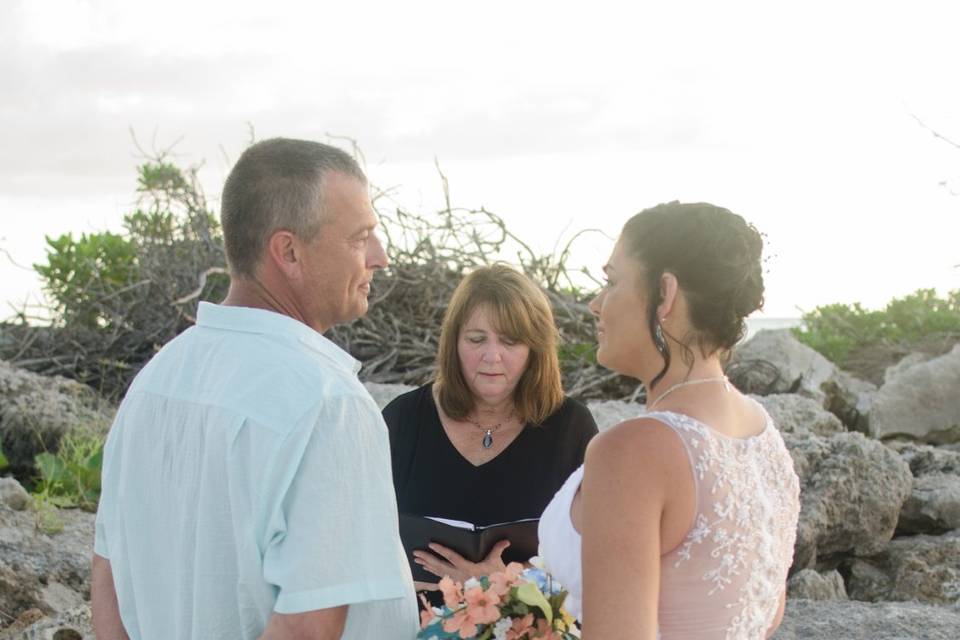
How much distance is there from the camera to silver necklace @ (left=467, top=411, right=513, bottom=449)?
16.3 ft

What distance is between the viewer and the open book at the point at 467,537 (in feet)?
14.9

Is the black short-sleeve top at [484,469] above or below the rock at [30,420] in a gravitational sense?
above

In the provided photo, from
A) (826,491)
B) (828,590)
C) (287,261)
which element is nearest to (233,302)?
(287,261)

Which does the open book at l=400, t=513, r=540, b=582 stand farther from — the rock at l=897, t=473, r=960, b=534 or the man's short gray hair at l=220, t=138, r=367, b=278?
the rock at l=897, t=473, r=960, b=534

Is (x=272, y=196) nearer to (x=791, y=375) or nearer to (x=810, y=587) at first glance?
(x=810, y=587)

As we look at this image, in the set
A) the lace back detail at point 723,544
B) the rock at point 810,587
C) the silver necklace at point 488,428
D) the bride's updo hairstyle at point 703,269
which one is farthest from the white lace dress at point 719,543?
the rock at point 810,587

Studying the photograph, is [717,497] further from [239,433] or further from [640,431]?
[239,433]

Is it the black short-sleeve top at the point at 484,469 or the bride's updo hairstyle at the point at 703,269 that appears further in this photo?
the black short-sleeve top at the point at 484,469

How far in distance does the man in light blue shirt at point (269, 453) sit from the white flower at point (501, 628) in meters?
0.30

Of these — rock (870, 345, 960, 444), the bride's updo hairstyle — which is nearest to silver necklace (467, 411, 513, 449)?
the bride's updo hairstyle

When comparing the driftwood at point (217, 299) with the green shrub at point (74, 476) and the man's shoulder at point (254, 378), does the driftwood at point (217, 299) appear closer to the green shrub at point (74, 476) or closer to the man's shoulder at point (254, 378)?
the green shrub at point (74, 476)

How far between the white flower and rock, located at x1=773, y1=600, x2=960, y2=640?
252 cm

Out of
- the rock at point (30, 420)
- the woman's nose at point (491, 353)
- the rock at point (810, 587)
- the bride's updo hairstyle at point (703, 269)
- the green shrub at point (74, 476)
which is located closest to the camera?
the bride's updo hairstyle at point (703, 269)

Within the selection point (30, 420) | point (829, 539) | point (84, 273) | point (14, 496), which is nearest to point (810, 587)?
point (829, 539)
